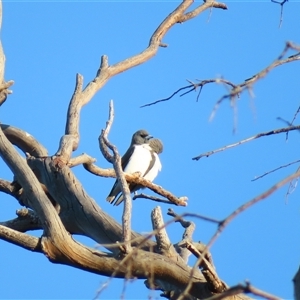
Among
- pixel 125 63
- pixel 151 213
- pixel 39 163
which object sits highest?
pixel 125 63

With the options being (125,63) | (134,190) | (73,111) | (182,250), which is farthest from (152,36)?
(182,250)

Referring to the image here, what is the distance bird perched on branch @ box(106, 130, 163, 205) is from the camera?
8.92 m

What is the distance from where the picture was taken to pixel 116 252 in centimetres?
411

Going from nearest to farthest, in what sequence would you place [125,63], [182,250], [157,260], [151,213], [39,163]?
[157,260] → [151,213] → [182,250] → [39,163] → [125,63]

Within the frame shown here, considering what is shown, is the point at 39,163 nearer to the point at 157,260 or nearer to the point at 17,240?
the point at 17,240

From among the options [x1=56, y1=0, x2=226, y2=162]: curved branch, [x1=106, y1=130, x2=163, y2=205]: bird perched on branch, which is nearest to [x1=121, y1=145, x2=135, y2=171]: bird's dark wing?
[x1=106, y1=130, x2=163, y2=205]: bird perched on branch

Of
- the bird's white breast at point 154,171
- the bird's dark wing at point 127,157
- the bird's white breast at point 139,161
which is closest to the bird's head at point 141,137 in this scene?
the bird's dark wing at point 127,157

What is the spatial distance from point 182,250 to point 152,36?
2.70 meters

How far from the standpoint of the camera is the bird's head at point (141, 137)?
378 inches

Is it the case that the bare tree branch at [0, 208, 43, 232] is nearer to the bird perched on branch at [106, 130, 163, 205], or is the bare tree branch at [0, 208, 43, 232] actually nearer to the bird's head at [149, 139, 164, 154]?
the bird perched on branch at [106, 130, 163, 205]

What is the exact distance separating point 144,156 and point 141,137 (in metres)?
0.68

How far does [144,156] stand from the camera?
9023mm

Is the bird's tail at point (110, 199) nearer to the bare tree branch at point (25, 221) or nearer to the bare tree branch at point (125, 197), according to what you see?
the bare tree branch at point (25, 221)

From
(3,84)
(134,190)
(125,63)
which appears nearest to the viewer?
(3,84)
